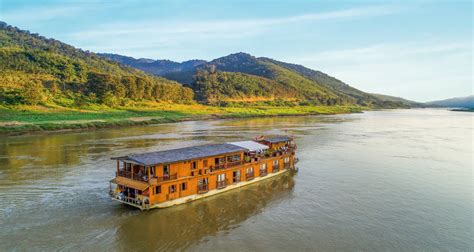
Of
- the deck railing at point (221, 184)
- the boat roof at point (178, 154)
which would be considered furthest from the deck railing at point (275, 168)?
the deck railing at point (221, 184)

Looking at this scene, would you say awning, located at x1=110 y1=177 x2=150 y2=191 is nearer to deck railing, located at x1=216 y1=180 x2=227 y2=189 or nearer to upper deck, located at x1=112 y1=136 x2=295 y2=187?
upper deck, located at x1=112 y1=136 x2=295 y2=187

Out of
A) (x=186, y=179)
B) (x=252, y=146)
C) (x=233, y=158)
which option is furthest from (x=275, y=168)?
(x=186, y=179)


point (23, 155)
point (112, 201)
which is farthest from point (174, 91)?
point (112, 201)

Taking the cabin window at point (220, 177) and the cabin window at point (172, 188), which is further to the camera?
the cabin window at point (220, 177)

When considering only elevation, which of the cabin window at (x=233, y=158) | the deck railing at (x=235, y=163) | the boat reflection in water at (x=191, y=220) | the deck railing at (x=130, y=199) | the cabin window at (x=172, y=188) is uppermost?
the cabin window at (x=233, y=158)

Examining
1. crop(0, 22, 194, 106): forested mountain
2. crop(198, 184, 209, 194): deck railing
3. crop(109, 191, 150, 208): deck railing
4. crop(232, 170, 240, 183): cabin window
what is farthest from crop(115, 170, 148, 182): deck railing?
crop(0, 22, 194, 106): forested mountain

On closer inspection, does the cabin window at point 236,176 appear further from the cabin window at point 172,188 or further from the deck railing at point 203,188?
the cabin window at point 172,188
